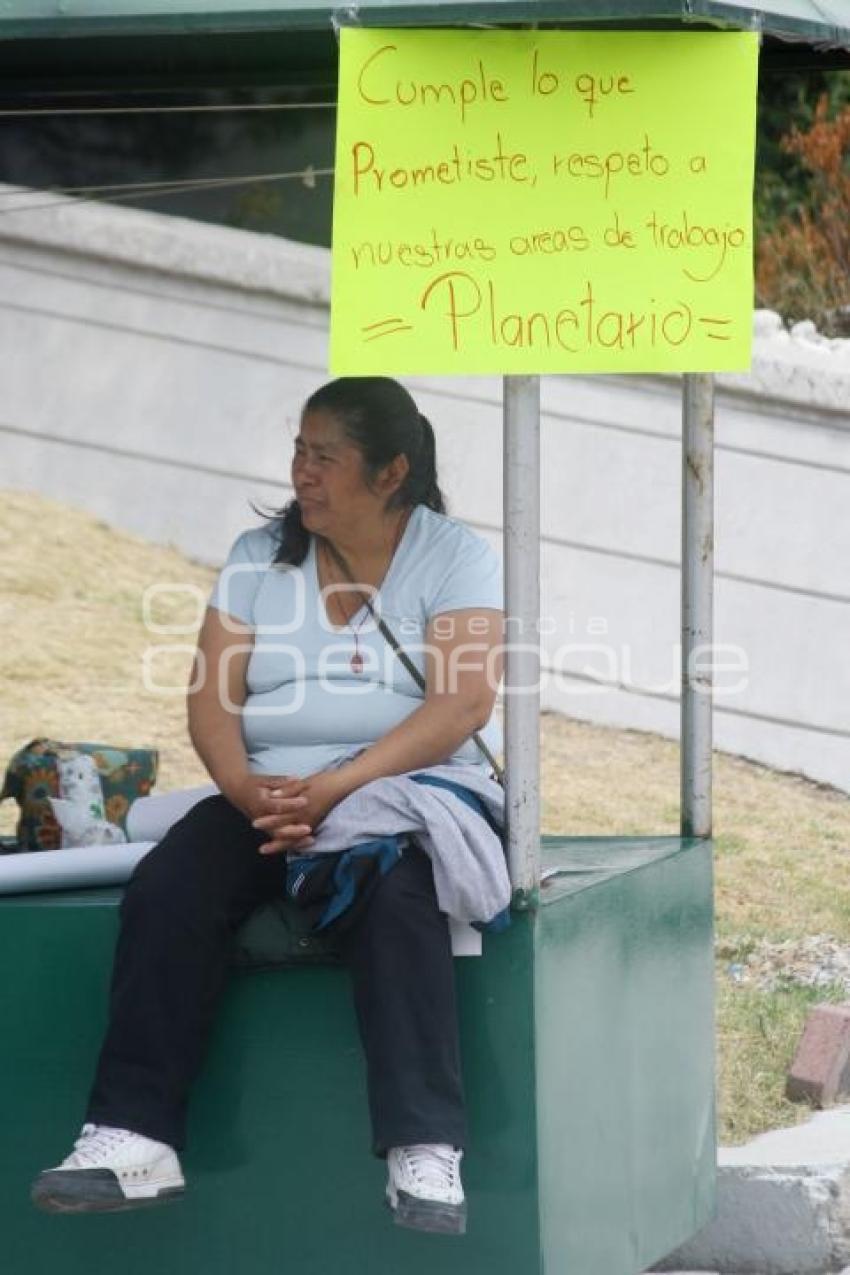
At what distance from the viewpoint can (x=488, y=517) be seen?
9.03m

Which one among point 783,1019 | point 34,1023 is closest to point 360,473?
point 34,1023

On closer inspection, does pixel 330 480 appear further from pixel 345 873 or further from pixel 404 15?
Answer: pixel 404 15

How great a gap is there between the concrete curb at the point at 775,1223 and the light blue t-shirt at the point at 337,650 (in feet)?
4.37

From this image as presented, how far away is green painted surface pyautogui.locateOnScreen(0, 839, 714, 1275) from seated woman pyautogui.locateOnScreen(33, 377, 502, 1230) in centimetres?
12

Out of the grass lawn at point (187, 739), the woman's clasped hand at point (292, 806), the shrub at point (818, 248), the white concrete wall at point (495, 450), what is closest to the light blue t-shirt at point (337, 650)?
the woman's clasped hand at point (292, 806)

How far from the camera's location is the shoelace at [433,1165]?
378 cm

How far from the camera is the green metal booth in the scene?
12.9ft

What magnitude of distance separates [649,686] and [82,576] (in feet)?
6.78

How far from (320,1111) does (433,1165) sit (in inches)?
11.5

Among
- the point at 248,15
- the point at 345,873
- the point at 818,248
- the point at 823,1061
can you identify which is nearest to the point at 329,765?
the point at 345,873

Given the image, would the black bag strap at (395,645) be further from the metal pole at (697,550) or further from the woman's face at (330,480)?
the metal pole at (697,550)

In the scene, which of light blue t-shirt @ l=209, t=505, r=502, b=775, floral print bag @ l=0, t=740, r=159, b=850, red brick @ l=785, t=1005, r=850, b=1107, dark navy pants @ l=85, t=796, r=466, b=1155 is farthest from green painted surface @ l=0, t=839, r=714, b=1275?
red brick @ l=785, t=1005, r=850, b=1107

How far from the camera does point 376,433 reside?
14.0 ft

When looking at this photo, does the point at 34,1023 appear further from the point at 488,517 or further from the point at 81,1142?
the point at 488,517
